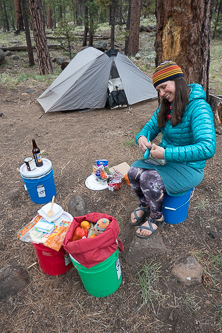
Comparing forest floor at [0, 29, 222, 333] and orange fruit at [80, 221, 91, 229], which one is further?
orange fruit at [80, 221, 91, 229]

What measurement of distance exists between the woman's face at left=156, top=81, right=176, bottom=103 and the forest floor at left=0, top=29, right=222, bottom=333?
1304 mm

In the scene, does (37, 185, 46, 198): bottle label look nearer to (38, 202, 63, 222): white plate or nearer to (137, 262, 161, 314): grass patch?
(38, 202, 63, 222): white plate

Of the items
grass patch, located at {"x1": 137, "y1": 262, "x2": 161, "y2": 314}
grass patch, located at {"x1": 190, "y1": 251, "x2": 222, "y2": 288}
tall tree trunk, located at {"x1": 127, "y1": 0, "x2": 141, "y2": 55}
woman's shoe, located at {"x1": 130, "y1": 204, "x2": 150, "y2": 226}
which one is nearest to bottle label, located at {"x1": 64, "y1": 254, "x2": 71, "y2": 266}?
grass patch, located at {"x1": 137, "y1": 262, "x2": 161, "y2": 314}

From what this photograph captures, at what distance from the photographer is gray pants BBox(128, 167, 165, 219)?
2049mm

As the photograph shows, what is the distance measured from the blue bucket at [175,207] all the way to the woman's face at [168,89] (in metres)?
0.89

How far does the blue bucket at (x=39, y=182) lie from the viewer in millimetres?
2678

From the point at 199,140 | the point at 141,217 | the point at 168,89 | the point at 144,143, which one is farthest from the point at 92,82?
the point at 199,140

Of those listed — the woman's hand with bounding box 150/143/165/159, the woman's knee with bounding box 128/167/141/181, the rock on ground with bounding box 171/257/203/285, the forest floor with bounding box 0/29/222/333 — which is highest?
the woman's hand with bounding box 150/143/165/159

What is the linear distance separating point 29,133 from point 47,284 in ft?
12.0

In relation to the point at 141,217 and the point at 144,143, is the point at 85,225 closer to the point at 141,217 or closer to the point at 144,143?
the point at 141,217

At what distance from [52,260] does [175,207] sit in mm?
1234

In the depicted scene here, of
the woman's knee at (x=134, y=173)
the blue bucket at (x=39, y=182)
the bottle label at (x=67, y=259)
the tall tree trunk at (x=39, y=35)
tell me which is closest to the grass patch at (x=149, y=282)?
the bottle label at (x=67, y=259)

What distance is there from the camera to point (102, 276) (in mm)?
1756

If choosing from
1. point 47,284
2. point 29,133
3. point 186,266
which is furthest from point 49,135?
point 186,266
